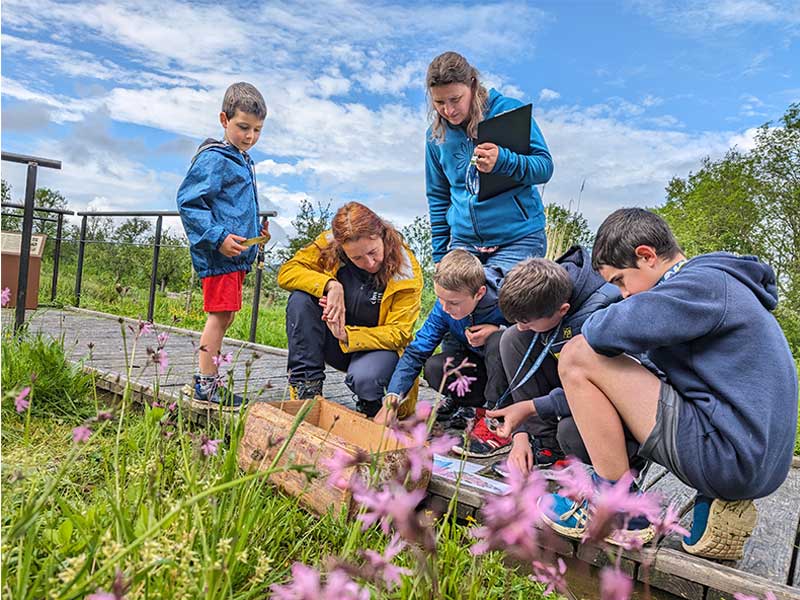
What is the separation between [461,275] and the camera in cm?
255

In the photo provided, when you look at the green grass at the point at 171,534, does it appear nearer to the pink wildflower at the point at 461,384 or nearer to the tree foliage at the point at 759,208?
the pink wildflower at the point at 461,384

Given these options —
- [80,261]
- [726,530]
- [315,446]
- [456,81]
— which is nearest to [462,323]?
[456,81]

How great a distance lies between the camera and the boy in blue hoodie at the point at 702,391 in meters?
1.56

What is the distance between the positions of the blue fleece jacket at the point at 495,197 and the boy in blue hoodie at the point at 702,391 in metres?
1.13

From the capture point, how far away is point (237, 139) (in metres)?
2.96

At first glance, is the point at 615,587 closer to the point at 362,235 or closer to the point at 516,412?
the point at 516,412

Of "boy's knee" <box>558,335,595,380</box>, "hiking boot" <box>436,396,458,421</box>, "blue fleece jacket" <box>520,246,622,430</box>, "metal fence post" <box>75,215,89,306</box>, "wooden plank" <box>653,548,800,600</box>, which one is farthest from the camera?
"metal fence post" <box>75,215,89,306</box>

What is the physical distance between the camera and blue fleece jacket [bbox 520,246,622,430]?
7.25ft

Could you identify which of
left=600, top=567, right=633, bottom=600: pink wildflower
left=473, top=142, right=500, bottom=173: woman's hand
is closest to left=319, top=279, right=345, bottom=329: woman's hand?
left=473, top=142, right=500, bottom=173: woman's hand

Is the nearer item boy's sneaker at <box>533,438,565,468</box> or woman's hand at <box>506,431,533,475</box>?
woman's hand at <box>506,431,533,475</box>

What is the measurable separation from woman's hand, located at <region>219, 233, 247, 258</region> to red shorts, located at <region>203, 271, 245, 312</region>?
158 millimetres

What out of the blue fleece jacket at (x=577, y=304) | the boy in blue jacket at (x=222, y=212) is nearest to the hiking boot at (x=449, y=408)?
the blue fleece jacket at (x=577, y=304)

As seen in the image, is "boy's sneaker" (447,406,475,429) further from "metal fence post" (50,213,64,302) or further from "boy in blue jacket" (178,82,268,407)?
"metal fence post" (50,213,64,302)

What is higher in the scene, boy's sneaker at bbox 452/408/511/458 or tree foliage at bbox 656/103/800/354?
tree foliage at bbox 656/103/800/354
